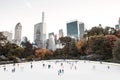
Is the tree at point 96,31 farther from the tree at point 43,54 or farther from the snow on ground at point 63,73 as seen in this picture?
the snow on ground at point 63,73

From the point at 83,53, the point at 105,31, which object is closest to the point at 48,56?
the point at 83,53

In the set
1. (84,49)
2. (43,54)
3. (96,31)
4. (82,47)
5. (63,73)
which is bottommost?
(63,73)

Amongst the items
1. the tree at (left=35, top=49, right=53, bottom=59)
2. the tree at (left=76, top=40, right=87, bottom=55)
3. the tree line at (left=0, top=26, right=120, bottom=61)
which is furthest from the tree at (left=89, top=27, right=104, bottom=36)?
the tree at (left=35, top=49, right=53, bottom=59)

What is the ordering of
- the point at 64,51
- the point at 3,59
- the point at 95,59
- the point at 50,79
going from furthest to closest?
1. the point at 64,51
2. the point at 95,59
3. the point at 3,59
4. the point at 50,79

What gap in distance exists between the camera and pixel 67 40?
106938 millimetres

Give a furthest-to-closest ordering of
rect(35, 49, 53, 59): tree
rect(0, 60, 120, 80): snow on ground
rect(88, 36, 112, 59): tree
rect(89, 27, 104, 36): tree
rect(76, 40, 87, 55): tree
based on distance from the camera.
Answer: rect(35, 49, 53, 59): tree < rect(89, 27, 104, 36): tree < rect(76, 40, 87, 55): tree < rect(88, 36, 112, 59): tree < rect(0, 60, 120, 80): snow on ground

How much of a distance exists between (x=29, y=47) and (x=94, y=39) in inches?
1402

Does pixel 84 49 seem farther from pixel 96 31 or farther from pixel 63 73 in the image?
pixel 63 73

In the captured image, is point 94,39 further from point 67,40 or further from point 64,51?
point 67,40

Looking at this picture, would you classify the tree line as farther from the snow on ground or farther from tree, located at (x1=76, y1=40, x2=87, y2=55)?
the snow on ground

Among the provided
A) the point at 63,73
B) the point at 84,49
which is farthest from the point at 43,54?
the point at 63,73

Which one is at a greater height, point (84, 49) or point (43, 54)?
point (84, 49)

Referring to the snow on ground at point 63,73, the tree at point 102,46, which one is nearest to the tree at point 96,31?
the tree at point 102,46

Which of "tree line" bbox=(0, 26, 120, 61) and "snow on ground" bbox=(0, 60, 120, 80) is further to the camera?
"tree line" bbox=(0, 26, 120, 61)
